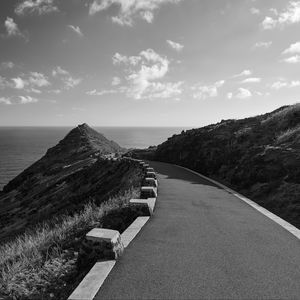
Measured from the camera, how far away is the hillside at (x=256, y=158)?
43.3 feet

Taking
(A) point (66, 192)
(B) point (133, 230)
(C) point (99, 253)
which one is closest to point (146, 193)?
(B) point (133, 230)

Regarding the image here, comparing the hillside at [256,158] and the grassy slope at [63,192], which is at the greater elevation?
the hillside at [256,158]

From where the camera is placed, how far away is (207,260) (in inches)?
244

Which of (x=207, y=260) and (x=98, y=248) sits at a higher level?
(x=98, y=248)

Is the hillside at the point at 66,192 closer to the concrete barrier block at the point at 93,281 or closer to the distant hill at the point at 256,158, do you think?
the distant hill at the point at 256,158

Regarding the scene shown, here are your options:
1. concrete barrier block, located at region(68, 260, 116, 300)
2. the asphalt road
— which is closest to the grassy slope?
the asphalt road

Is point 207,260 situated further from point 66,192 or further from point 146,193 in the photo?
point 66,192

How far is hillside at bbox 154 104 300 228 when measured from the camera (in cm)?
1320

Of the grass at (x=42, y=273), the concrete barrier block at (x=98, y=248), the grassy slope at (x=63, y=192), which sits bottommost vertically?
the grassy slope at (x=63, y=192)

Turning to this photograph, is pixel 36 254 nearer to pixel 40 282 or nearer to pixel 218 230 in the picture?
pixel 40 282

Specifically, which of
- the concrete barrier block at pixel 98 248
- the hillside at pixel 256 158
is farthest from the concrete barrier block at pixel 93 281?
the hillside at pixel 256 158

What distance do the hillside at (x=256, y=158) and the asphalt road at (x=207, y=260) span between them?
3392 mm

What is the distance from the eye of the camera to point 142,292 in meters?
4.89

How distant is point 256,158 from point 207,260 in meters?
13.0
